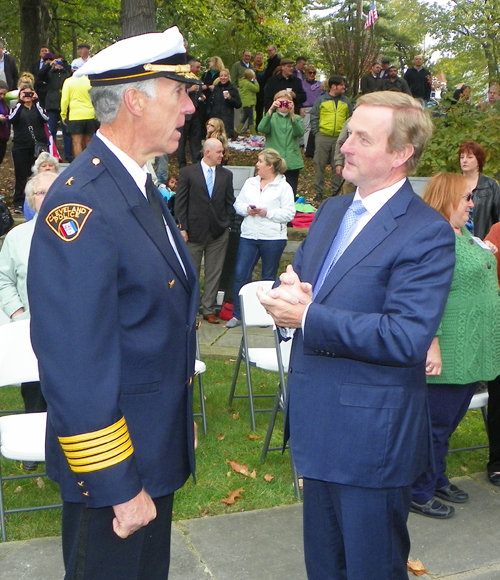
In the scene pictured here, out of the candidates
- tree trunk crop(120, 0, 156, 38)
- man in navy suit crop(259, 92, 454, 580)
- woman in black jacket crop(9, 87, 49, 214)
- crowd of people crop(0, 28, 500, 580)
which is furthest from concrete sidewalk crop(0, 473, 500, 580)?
tree trunk crop(120, 0, 156, 38)

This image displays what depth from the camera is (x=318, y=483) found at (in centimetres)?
264

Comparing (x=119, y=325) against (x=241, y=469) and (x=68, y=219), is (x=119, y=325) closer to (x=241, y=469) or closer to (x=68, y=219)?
(x=68, y=219)

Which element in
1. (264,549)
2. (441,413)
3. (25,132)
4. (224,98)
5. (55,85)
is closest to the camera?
(264,549)

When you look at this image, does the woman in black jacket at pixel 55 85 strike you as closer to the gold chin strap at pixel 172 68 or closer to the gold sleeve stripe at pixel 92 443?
the gold chin strap at pixel 172 68

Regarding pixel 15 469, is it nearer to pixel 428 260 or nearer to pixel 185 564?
pixel 185 564

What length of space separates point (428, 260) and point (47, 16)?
20237mm

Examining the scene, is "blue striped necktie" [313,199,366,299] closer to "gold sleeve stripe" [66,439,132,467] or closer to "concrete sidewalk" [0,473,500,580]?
"gold sleeve stripe" [66,439,132,467]

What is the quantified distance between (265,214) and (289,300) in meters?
6.16

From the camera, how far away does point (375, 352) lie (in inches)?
92.4

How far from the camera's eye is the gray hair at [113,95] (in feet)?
6.98

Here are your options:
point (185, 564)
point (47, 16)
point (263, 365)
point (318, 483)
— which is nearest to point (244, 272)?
point (263, 365)

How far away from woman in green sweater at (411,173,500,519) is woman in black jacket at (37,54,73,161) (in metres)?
10.7

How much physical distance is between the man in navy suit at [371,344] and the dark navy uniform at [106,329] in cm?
53

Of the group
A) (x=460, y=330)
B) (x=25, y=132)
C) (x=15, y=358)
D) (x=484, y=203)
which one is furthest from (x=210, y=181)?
(x=460, y=330)
